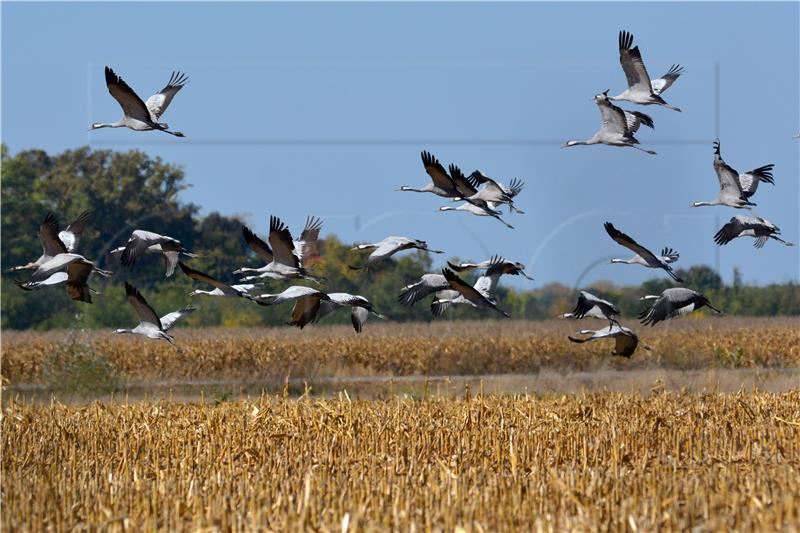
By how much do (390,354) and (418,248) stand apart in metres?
23.3

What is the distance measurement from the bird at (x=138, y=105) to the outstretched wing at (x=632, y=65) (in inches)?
217

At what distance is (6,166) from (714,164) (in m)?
60.8

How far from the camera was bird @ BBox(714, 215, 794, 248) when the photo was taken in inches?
697

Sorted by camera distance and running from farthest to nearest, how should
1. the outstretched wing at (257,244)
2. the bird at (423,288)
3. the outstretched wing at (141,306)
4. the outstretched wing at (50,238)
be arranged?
1. the outstretched wing at (141,306)
2. the bird at (423,288)
3. the outstretched wing at (50,238)
4. the outstretched wing at (257,244)

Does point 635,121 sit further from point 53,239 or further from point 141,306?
point 53,239

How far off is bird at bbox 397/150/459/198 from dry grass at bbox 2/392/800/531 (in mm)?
2506

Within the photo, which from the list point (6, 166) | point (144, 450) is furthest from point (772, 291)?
point (144, 450)

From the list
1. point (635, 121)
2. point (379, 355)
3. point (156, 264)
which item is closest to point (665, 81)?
point (635, 121)

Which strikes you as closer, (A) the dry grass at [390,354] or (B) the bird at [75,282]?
(B) the bird at [75,282]

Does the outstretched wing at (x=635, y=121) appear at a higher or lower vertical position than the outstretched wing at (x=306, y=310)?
higher

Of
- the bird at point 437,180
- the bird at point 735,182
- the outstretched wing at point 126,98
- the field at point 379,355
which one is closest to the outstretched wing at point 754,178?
the bird at point 735,182

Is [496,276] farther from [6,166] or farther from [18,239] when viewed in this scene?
[6,166]

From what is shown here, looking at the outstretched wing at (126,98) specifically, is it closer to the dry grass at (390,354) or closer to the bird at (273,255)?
the bird at (273,255)

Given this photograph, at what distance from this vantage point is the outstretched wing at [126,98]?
16.8 metres
